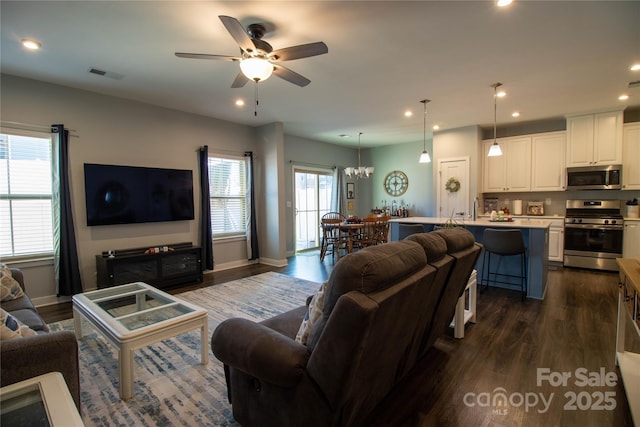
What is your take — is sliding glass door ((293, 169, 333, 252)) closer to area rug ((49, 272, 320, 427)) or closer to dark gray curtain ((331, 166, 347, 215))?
dark gray curtain ((331, 166, 347, 215))

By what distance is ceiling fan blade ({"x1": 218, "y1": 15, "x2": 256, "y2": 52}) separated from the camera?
1980 millimetres

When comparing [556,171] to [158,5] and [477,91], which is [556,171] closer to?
[477,91]

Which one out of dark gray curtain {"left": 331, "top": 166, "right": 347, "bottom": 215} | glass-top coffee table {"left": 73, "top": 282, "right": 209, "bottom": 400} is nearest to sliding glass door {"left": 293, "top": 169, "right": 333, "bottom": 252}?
dark gray curtain {"left": 331, "top": 166, "right": 347, "bottom": 215}

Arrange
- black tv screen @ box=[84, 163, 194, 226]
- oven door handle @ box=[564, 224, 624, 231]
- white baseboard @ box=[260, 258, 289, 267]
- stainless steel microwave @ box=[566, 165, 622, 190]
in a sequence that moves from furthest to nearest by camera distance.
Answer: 1. white baseboard @ box=[260, 258, 289, 267]
2. stainless steel microwave @ box=[566, 165, 622, 190]
3. oven door handle @ box=[564, 224, 624, 231]
4. black tv screen @ box=[84, 163, 194, 226]

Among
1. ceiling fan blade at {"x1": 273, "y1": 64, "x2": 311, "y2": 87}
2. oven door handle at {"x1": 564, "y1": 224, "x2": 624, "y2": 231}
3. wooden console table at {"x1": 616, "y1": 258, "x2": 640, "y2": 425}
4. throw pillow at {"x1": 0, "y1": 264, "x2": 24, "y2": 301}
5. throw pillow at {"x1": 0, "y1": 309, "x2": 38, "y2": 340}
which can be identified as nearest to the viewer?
throw pillow at {"x1": 0, "y1": 309, "x2": 38, "y2": 340}

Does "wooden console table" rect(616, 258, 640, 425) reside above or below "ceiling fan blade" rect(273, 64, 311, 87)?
below

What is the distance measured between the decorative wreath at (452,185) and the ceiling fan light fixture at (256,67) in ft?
16.4

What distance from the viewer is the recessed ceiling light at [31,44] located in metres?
2.75

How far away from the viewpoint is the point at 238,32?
84.0 inches

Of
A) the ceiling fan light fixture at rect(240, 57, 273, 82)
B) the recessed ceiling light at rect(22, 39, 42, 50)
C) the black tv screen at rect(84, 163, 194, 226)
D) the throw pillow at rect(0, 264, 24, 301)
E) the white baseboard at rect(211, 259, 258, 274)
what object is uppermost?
the recessed ceiling light at rect(22, 39, 42, 50)

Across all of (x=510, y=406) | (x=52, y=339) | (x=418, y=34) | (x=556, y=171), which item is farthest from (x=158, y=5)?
(x=556, y=171)

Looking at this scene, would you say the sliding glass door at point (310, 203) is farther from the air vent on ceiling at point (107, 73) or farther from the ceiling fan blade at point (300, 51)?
the ceiling fan blade at point (300, 51)

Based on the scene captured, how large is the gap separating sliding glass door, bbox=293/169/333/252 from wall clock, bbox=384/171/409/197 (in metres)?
1.59

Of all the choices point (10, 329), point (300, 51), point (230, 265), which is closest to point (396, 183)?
point (230, 265)
